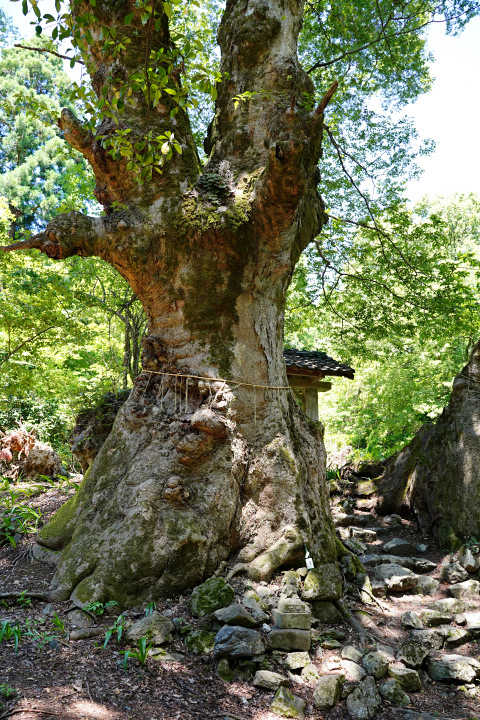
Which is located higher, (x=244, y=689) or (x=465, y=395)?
(x=465, y=395)

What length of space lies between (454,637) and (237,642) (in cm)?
192

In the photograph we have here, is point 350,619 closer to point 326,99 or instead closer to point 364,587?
point 364,587

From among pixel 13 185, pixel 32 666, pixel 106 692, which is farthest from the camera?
pixel 13 185

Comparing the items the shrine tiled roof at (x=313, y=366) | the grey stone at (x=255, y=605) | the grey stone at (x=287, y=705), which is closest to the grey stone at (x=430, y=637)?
the grey stone at (x=255, y=605)

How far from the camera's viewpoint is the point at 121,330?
42.5 feet

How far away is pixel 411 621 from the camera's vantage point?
12.6 feet

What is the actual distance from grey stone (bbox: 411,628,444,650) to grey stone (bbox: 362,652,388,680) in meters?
0.74

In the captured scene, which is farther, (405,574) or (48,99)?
(48,99)

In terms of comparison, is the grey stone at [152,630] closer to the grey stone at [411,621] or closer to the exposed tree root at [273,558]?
the exposed tree root at [273,558]

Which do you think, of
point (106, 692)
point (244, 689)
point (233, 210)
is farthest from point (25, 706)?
point (233, 210)

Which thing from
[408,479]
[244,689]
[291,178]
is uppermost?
[291,178]

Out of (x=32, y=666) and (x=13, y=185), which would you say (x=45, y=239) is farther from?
(x=13, y=185)

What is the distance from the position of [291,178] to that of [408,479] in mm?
5781

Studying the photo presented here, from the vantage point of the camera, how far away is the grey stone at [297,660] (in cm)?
300
